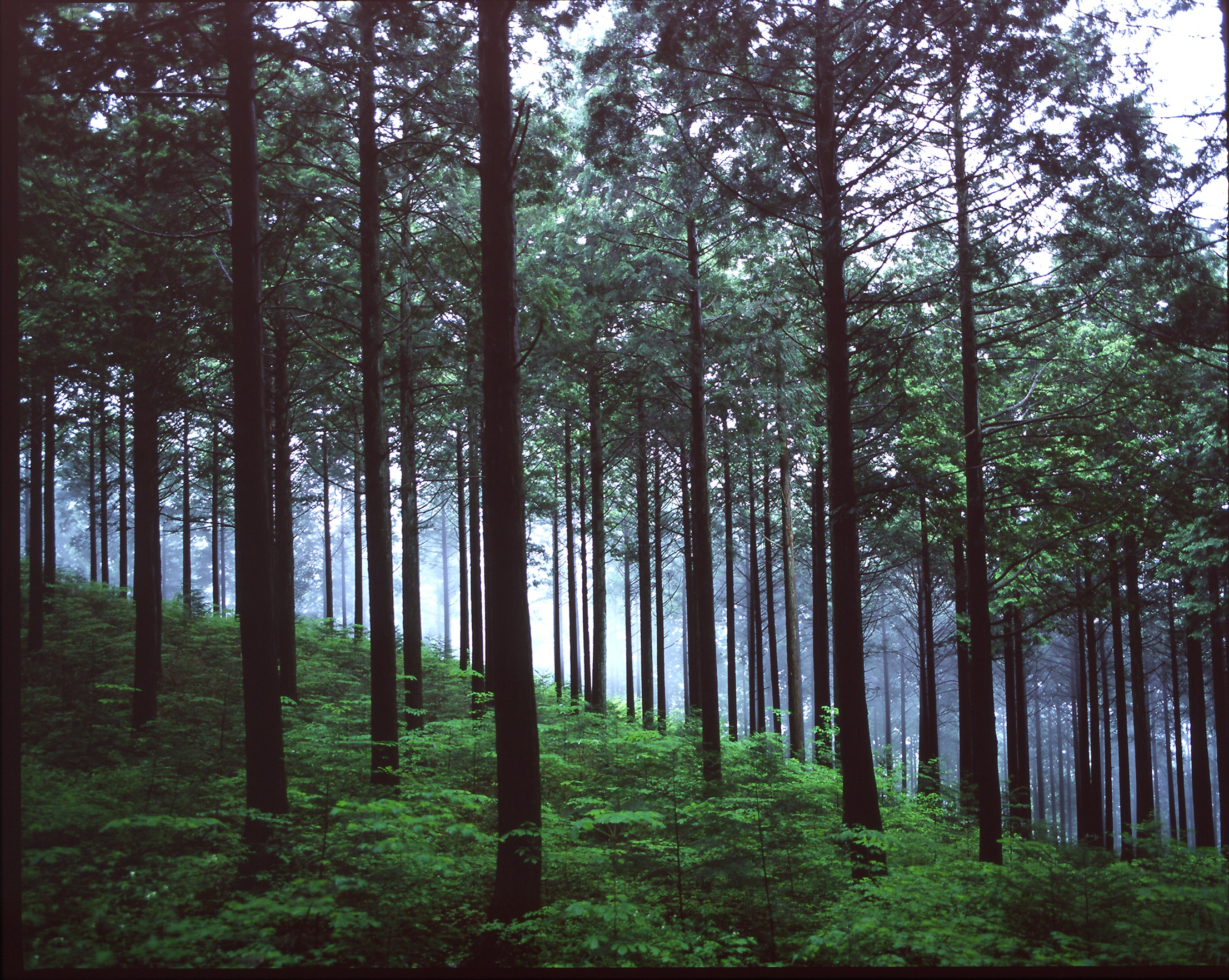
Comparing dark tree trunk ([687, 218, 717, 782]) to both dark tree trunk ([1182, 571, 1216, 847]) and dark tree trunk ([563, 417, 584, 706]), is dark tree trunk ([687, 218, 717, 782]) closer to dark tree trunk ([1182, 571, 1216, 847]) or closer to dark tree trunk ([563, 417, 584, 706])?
dark tree trunk ([563, 417, 584, 706])

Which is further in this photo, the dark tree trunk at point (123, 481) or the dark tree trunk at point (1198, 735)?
the dark tree trunk at point (1198, 735)

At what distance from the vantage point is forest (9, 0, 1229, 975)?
6.65 m

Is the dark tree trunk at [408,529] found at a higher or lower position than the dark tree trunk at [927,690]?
higher

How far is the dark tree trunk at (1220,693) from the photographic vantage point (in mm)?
17438

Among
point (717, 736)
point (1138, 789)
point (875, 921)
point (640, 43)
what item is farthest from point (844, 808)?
point (1138, 789)

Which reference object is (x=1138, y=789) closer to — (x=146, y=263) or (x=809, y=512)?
(x=809, y=512)

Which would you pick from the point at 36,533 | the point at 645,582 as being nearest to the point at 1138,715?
the point at 645,582

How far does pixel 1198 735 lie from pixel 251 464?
78.5ft

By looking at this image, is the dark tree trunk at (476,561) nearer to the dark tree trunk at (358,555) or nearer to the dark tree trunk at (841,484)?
the dark tree trunk at (358,555)

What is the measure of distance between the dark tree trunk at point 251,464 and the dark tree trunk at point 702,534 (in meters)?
7.49

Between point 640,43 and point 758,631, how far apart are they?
1664cm

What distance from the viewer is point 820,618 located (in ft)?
59.2

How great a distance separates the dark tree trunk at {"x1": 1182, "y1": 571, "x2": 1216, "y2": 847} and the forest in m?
0.12

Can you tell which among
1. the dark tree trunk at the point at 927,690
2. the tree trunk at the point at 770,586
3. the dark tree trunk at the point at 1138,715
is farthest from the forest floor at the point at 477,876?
the tree trunk at the point at 770,586
